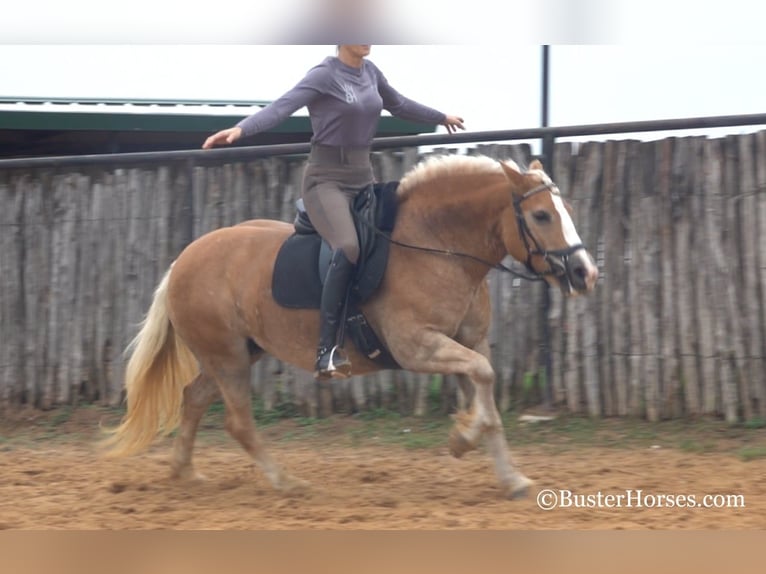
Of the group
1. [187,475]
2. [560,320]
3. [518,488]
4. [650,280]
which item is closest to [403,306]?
[518,488]

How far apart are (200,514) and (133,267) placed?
404 centimetres

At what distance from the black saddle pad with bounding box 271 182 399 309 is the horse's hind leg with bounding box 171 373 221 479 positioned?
1.01 metres

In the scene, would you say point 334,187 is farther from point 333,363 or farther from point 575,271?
point 575,271

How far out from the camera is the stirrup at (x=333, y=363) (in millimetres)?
6316

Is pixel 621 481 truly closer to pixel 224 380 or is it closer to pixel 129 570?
pixel 224 380

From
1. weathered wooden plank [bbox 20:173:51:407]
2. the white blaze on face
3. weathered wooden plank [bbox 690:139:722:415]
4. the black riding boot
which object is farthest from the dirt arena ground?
the white blaze on face

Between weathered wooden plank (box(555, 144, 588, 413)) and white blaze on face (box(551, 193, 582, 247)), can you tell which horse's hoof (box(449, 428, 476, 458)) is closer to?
white blaze on face (box(551, 193, 582, 247))

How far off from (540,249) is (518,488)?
1.41 meters

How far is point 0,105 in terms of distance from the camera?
1190 cm

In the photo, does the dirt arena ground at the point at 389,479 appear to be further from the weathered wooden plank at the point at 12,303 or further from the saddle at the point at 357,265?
the saddle at the point at 357,265

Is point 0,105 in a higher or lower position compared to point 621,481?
higher

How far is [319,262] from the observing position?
21.5ft

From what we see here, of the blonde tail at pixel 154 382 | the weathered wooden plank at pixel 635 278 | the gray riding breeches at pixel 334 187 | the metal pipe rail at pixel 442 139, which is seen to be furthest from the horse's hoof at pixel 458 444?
the metal pipe rail at pixel 442 139

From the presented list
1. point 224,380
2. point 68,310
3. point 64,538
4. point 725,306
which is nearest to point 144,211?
point 68,310
